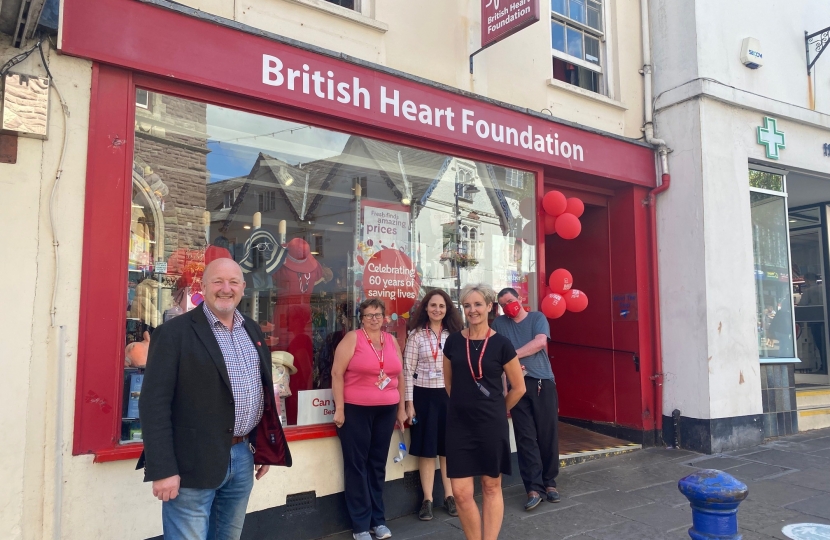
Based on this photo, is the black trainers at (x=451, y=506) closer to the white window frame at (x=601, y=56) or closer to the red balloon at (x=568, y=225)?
the red balloon at (x=568, y=225)

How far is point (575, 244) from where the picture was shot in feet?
28.1

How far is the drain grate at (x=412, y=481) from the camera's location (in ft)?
17.6

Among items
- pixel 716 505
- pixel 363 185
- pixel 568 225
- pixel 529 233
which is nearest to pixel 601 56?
pixel 568 225

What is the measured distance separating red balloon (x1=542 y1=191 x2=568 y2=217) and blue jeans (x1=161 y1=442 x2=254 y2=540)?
4.54m

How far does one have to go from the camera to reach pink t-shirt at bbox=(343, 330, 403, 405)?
4770 mm

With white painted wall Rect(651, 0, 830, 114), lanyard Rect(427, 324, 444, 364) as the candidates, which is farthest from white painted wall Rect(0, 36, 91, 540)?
white painted wall Rect(651, 0, 830, 114)

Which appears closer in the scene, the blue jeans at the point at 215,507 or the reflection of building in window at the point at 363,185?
the blue jeans at the point at 215,507

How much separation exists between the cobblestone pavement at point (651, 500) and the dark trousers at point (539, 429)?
0.33m

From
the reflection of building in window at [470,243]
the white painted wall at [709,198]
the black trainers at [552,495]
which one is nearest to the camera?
the black trainers at [552,495]

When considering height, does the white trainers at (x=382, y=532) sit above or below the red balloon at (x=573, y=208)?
below

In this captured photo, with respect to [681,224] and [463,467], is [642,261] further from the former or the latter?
[463,467]

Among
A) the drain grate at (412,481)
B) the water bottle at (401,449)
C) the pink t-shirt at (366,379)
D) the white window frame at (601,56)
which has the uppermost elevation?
the white window frame at (601,56)

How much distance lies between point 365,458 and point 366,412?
0.35m

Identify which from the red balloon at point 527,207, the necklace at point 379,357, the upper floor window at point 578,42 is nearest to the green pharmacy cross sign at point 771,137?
the upper floor window at point 578,42
